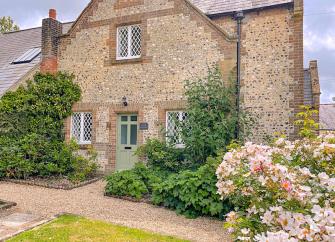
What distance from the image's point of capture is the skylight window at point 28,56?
1473 centimetres

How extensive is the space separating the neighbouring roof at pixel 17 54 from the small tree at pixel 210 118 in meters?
7.90

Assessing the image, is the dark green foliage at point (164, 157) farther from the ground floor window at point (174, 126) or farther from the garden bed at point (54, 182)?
the garden bed at point (54, 182)

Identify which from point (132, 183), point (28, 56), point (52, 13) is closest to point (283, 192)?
point (132, 183)

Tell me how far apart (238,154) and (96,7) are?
1061 centimetres

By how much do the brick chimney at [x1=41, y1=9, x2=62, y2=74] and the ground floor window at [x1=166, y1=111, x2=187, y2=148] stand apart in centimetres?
571

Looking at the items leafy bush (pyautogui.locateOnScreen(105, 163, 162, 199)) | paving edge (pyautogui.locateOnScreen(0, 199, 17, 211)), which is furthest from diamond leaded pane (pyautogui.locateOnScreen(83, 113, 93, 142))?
paving edge (pyautogui.locateOnScreen(0, 199, 17, 211))

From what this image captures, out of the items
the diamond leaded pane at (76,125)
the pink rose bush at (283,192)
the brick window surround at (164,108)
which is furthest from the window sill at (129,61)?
the pink rose bush at (283,192)

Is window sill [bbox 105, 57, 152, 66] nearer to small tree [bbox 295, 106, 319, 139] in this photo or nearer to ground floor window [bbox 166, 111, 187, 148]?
ground floor window [bbox 166, 111, 187, 148]

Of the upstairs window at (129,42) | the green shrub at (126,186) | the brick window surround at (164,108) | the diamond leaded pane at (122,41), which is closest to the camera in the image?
the green shrub at (126,186)

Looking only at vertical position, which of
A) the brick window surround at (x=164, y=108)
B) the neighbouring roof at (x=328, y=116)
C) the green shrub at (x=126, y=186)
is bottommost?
the green shrub at (x=126, y=186)

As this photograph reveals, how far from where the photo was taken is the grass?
17.6 ft

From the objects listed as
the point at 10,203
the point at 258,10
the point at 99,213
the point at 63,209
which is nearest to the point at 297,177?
the point at 99,213

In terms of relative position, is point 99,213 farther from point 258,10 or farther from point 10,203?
point 258,10

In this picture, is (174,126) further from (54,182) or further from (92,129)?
(54,182)
